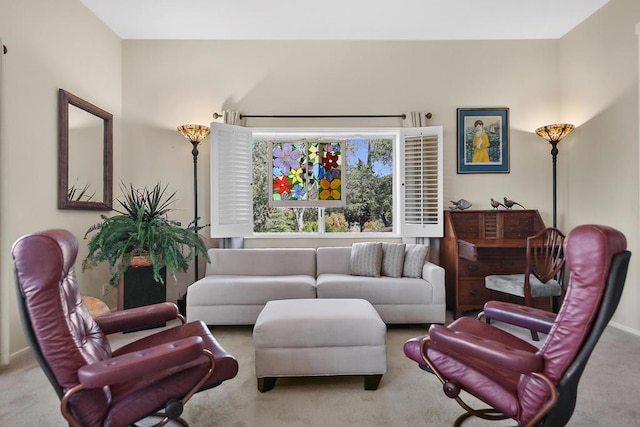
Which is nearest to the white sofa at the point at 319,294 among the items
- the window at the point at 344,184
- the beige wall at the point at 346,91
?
the window at the point at 344,184

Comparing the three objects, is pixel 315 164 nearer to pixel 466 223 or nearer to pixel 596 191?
pixel 466 223

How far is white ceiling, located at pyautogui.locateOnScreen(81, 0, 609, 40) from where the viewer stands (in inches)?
143

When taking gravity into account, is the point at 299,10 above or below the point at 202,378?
above

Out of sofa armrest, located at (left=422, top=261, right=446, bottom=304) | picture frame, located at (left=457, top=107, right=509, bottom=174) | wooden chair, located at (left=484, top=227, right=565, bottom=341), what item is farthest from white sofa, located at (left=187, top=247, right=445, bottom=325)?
picture frame, located at (left=457, top=107, right=509, bottom=174)

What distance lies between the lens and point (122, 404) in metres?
1.44

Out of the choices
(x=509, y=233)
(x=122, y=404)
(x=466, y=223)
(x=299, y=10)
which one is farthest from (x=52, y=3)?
(x=509, y=233)

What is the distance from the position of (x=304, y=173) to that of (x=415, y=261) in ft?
5.43

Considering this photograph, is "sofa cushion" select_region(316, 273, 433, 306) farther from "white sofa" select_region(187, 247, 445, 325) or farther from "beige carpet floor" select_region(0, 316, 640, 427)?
"beige carpet floor" select_region(0, 316, 640, 427)

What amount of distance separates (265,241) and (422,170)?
194 centimetres

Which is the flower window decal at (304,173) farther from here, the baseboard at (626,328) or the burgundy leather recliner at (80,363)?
the burgundy leather recliner at (80,363)

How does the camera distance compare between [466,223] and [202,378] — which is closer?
[202,378]

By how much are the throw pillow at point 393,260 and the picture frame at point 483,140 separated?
4.37 feet

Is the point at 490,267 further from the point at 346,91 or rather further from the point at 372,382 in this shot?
the point at 346,91

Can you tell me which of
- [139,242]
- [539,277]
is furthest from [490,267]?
[139,242]
